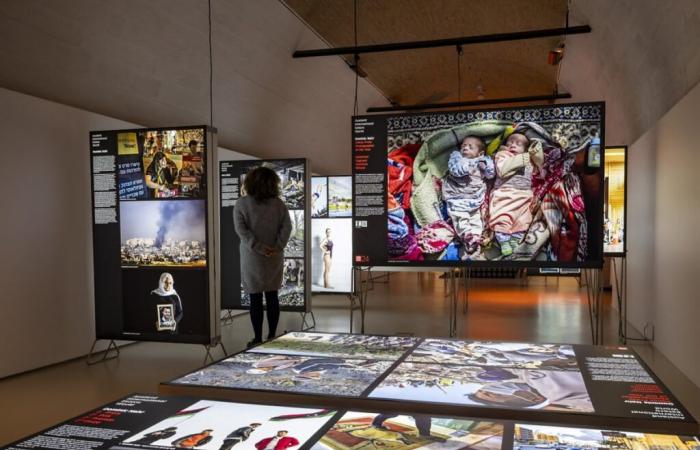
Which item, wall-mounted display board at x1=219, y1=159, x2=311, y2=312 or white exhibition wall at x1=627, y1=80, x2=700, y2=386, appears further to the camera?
wall-mounted display board at x1=219, y1=159, x2=311, y2=312

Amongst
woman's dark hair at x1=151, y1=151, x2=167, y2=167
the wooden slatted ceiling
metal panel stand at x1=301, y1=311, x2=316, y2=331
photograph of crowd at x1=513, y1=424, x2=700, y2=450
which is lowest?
metal panel stand at x1=301, y1=311, x2=316, y2=331

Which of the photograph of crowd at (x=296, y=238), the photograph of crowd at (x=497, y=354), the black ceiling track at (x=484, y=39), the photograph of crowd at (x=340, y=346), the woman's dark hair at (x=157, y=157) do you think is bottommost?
the photograph of crowd at (x=340, y=346)

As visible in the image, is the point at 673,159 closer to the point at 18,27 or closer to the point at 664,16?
the point at 664,16

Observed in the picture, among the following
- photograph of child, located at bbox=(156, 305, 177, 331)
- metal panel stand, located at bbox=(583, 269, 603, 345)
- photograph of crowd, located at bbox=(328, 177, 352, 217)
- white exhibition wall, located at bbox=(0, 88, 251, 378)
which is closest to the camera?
metal panel stand, located at bbox=(583, 269, 603, 345)

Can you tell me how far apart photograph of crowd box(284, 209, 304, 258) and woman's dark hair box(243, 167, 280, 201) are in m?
1.93

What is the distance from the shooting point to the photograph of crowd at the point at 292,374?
6.97 feet

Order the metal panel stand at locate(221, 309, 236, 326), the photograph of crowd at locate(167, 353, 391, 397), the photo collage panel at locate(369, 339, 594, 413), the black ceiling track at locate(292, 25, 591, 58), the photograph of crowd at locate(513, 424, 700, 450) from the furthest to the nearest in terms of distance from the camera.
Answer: the metal panel stand at locate(221, 309, 236, 326) → the black ceiling track at locate(292, 25, 591, 58) → the photograph of crowd at locate(167, 353, 391, 397) → the photo collage panel at locate(369, 339, 594, 413) → the photograph of crowd at locate(513, 424, 700, 450)

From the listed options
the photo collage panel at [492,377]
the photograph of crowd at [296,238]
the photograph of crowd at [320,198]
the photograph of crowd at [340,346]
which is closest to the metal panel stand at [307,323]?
the photograph of crowd at [296,238]

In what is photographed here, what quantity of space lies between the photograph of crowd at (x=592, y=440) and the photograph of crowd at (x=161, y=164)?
4.49m

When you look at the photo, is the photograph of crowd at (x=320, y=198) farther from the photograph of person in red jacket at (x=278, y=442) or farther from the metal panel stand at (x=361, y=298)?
the photograph of person in red jacket at (x=278, y=442)

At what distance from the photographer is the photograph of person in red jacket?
157cm

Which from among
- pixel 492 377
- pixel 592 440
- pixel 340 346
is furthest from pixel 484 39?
pixel 592 440

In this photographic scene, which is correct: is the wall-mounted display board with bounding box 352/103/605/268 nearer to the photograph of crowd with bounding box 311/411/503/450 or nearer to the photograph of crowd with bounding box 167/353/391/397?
the photograph of crowd with bounding box 167/353/391/397

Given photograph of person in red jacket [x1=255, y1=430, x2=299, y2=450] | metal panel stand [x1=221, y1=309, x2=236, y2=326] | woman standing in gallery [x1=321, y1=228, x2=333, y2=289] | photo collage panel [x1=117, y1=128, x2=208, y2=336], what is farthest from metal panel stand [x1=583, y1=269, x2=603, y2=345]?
metal panel stand [x1=221, y1=309, x2=236, y2=326]
